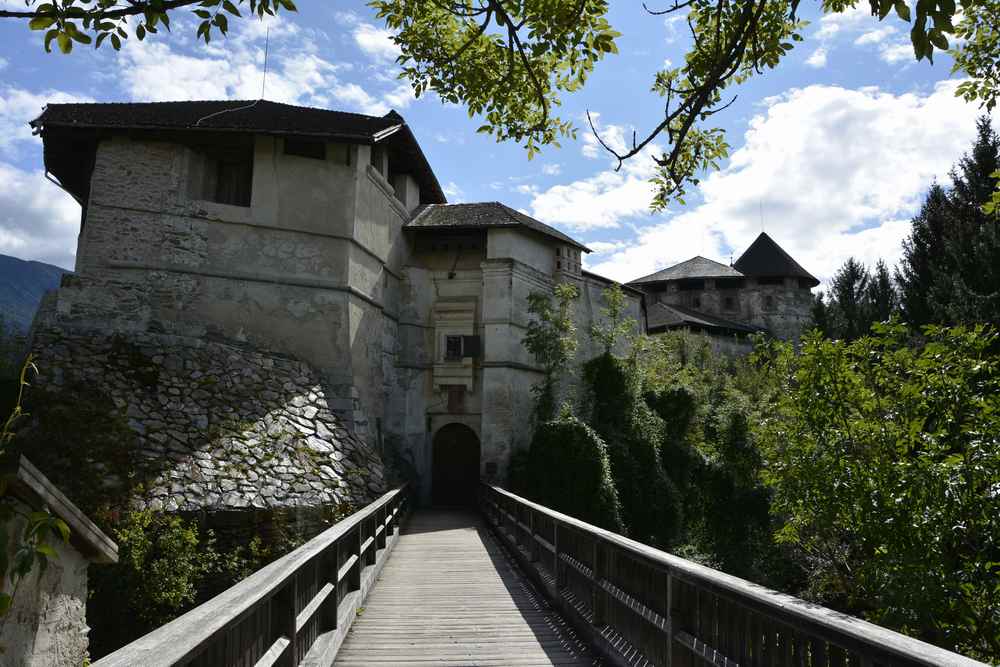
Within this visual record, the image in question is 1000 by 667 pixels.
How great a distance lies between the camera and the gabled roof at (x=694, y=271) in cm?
4676

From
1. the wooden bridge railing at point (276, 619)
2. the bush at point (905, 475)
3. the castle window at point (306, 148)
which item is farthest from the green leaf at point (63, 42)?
the castle window at point (306, 148)

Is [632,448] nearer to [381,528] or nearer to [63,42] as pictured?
[381,528]

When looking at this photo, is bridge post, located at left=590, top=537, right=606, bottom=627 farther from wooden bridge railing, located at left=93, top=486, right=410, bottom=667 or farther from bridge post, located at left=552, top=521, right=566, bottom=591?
wooden bridge railing, located at left=93, top=486, right=410, bottom=667

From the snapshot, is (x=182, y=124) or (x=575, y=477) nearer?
(x=182, y=124)

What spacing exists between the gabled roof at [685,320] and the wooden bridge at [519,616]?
98.7 ft

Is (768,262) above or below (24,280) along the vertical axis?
below

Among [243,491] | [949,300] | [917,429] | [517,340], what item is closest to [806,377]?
[917,429]

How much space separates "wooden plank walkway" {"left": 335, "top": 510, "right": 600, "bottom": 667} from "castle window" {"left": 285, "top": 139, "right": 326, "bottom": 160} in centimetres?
1185

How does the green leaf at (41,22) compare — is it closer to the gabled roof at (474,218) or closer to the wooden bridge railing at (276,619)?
the wooden bridge railing at (276,619)

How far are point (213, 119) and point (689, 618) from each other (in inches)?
694

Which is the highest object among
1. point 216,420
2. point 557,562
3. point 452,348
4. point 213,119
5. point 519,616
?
point 213,119

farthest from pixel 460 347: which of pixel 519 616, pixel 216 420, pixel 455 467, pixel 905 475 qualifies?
pixel 905 475

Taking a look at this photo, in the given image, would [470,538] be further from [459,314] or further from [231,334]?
[459,314]

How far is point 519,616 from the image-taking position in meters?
7.10
